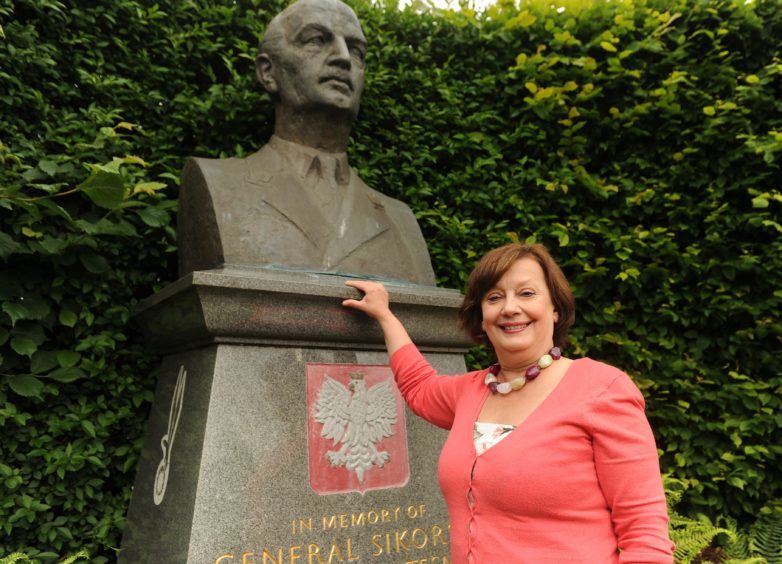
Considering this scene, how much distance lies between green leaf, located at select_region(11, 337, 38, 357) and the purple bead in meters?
2.33

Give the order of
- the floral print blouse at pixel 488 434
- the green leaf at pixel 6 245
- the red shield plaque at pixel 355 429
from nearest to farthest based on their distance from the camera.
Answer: the floral print blouse at pixel 488 434 < the red shield plaque at pixel 355 429 < the green leaf at pixel 6 245

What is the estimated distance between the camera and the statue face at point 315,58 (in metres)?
3.02

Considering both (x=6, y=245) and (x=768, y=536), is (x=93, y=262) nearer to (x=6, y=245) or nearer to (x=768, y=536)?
(x=6, y=245)

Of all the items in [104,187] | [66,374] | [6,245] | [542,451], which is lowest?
[542,451]

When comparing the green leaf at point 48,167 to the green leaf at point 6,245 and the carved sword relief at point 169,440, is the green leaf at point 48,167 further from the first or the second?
the carved sword relief at point 169,440

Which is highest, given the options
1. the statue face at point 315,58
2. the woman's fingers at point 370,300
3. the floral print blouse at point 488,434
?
the statue face at point 315,58

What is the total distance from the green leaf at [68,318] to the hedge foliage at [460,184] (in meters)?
0.01

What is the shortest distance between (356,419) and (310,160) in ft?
4.54

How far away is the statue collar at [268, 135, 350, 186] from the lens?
305 centimetres

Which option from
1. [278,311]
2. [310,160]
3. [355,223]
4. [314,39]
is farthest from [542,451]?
[314,39]

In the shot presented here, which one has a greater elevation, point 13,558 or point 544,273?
point 544,273

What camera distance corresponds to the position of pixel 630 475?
144 centimetres

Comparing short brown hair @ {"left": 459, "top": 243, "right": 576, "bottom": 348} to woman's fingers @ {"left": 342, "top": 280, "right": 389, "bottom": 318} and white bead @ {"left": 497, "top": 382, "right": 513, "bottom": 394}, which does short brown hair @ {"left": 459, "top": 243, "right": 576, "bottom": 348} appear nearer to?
white bead @ {"left": 497, "top": 382, "right": 513, "bottom": 394}

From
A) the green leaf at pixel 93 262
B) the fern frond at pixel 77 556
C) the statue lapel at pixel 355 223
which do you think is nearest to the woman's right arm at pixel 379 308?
the statue lapel at pixel 355 223
